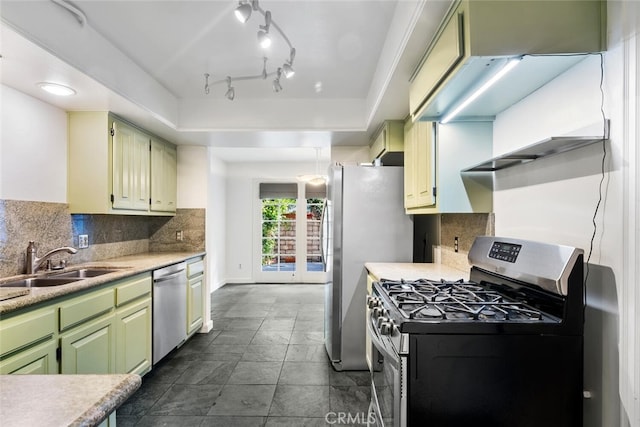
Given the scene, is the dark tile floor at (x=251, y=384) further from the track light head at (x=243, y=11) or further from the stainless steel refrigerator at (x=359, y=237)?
Answer: the track light head at (x=243, y=11)

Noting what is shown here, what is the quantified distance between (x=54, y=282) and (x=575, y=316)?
9.28ft

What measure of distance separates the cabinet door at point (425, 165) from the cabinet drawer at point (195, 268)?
2371 mm

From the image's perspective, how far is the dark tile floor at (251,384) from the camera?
2.11 meters

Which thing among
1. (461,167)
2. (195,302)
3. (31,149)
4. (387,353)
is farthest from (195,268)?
(461,167)

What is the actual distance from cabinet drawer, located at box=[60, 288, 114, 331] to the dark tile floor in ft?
2.39

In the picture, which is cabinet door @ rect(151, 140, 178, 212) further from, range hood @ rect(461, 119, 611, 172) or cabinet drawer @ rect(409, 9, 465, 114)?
range hood @ rect(461, 119, 611, 172)

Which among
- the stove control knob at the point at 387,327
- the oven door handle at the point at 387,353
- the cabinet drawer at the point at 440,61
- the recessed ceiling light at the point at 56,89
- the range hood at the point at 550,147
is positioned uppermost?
the recessed ceiling light at the point at 56,89

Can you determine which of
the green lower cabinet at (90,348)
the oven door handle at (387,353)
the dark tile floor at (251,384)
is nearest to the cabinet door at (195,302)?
the dark tile floor at (251,384)

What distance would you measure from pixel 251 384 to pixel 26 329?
1.53 metres

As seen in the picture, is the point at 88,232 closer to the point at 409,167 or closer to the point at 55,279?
the point at 55,279

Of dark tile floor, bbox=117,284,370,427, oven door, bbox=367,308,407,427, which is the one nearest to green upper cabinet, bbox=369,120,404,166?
oven door, bbox=367,308,407,427

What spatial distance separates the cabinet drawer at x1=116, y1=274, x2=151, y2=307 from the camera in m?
2.23

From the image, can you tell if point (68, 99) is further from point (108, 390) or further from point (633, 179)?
point (633, 179)

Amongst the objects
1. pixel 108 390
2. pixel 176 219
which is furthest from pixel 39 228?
pixel 108 390
